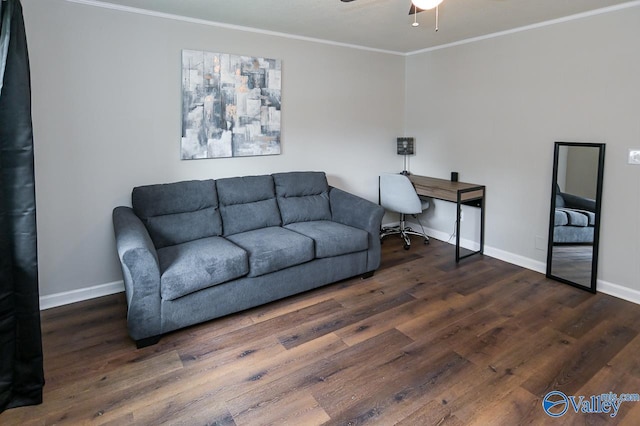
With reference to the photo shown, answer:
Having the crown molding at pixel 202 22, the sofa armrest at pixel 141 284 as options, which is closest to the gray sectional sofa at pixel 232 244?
the sofa armrest at pixel 141 284

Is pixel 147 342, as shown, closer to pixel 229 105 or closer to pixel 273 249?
pixel 273 249

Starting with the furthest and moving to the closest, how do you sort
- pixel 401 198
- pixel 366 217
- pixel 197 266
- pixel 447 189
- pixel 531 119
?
1. pixel 401 198
2. pixel 447 189
3. pixel 531 119
4. pixel 366 217
5. pixel 197 266

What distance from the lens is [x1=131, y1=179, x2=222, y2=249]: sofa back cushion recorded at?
3.16 metres

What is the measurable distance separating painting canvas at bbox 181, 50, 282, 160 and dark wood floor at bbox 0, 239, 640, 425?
5.10 feet

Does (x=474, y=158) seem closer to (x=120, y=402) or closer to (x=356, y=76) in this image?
(x=356, y=76)

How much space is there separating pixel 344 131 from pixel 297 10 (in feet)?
5.41

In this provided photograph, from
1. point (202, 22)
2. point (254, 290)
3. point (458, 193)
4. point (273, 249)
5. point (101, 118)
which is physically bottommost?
point (254, 290)

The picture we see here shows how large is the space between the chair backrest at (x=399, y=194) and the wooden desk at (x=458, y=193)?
0.55 feet

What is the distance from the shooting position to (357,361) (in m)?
2.41

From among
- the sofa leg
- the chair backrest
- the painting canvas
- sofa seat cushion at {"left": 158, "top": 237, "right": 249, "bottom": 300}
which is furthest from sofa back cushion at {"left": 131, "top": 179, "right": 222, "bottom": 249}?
the chair backrest

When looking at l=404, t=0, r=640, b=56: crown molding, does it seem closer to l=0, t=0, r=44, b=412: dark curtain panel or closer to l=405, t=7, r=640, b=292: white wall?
A: l=405, t=7, r=640, b=292: white wall

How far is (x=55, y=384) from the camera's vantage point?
2174 mm

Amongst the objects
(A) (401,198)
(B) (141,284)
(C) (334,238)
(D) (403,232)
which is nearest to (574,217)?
(A) (401,198)

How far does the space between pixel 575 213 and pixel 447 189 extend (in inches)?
45.3
